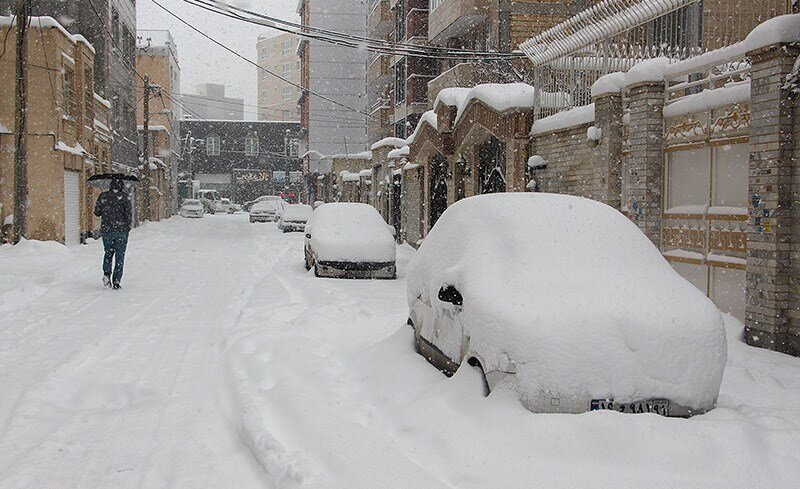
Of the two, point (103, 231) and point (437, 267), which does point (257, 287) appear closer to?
point (103, 231)

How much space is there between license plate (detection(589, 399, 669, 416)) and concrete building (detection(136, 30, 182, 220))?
156 ft

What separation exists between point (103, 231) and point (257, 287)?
2.74 meters

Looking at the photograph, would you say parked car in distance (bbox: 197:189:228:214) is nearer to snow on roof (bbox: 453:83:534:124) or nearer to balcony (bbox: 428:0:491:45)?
balcony (bbox: 428:0:491:45)

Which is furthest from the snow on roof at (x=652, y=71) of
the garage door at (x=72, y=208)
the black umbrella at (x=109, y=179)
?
the garage door at (x=72, y=208)

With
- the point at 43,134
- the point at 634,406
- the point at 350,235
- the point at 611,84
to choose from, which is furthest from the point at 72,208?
the point at 634,406

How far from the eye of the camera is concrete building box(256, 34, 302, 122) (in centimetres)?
11244

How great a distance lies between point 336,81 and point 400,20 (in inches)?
876

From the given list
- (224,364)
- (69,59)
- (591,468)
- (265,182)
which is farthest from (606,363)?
(265,182)

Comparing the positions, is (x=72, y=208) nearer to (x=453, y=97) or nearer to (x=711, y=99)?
(x=453, y=97)

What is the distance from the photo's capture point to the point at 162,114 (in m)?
61.3

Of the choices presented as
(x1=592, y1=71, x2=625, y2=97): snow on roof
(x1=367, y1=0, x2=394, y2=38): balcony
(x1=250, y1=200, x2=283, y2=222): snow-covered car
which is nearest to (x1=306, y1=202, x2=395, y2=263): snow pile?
(x1=592, y1=71, x2=625, y2=97): snow on roof

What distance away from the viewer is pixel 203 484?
14.2ft

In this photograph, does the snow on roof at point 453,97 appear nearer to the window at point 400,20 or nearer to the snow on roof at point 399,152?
the snow on roof at point 399,152

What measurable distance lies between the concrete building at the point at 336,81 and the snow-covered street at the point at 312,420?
5181cm
